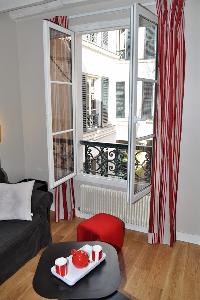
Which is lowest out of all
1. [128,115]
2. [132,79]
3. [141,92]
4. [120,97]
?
[128,115]

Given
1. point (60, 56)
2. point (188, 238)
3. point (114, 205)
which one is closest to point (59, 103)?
point (60, 56)

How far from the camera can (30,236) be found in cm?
279

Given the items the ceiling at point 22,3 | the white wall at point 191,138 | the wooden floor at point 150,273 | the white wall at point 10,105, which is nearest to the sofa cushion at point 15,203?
the wooden floor at point 150,273

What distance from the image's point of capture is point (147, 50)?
293cm

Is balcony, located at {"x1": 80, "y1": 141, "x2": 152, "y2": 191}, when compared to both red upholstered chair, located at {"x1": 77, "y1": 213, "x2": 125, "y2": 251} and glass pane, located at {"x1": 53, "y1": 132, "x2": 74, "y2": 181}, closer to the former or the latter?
glass pane, located at {"x1": 53, "y1": 132, "x2": 74, "y2": 181}

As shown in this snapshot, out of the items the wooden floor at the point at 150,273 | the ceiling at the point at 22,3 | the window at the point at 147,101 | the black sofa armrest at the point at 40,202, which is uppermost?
the ceiling at the point at 22,3

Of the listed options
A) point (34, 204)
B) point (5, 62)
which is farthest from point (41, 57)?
point (34, 204)

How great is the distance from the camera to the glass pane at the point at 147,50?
2756 millimetres

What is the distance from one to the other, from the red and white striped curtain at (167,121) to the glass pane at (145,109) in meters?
→ 0.08

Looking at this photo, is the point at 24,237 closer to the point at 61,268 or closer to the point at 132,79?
the point at 61,268

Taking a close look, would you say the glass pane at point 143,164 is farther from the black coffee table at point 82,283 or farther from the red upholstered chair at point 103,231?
the black coffee table at point 82,283

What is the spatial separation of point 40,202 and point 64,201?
0.88 meters

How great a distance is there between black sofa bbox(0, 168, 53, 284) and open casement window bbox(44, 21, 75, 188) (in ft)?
1.25

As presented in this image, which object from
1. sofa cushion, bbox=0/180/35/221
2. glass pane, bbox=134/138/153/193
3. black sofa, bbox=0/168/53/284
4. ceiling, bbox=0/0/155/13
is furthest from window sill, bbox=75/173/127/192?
ceiling, bbox=0/0/155/13
